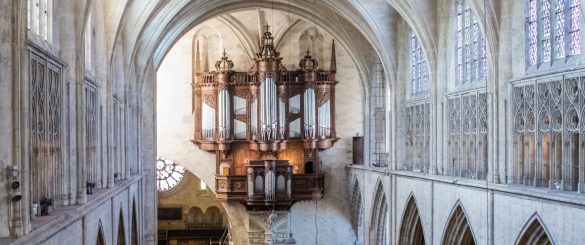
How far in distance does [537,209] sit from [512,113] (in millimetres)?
3362

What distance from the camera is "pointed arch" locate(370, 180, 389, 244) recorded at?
34.7 metres

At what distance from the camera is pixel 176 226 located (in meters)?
48.0

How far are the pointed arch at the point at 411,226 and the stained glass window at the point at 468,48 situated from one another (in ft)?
21.3

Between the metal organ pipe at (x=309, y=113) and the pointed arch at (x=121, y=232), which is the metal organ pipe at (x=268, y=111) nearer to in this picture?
the metal organ pipe at (x=309, y=113)

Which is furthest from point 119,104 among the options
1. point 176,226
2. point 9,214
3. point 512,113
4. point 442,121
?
point 176,226

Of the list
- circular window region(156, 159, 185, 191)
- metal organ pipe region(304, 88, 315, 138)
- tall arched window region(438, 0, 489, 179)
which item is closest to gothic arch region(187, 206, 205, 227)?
circular window region(156, 159, 185, 191)

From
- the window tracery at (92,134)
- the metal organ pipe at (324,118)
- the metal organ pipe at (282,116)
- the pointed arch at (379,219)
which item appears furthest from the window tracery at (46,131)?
the metal organ pipe at (324,118)

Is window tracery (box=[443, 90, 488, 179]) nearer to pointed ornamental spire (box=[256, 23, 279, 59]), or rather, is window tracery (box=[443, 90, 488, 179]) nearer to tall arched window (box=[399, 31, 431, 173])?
tall arched window (box=[399, 31, 431, 173])

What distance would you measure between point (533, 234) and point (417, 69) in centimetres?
1237

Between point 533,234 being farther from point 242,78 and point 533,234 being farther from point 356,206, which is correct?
point 242,78

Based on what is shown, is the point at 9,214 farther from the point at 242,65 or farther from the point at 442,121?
the point at 242,65

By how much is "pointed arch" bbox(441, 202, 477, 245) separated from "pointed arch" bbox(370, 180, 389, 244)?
911cm

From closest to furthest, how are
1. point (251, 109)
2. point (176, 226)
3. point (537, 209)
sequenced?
point (537, 209) < point (251, 109) < point (176, 226)

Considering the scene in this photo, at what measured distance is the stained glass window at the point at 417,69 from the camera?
2953 centimetres
